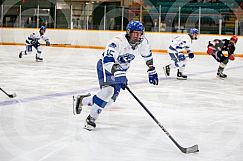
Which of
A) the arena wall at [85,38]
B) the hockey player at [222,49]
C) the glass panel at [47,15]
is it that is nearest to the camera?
the hockey player at [222,49]

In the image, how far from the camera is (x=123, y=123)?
172 inches

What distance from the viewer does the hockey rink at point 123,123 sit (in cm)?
327

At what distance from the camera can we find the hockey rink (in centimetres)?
327

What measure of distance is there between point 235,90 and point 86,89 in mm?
2231

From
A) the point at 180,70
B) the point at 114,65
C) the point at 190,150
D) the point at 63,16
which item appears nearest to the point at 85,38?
the point at 63,16

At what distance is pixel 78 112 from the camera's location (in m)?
4.35

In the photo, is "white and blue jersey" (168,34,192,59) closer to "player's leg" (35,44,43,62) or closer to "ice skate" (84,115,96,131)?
"player's leg" (35,44,43,62)

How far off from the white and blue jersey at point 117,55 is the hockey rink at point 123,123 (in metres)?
0.48

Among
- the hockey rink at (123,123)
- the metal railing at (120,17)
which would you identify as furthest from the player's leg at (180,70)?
the metal railing at (120,17)

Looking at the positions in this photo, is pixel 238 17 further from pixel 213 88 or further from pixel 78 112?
pixel 78 112

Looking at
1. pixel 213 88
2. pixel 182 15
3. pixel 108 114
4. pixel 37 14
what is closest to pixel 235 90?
pixel 213 88

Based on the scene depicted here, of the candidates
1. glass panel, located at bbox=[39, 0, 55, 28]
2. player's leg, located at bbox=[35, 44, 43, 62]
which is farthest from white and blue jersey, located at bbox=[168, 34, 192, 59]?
glass panel, located at bbox=[39, 0, 55, 28]

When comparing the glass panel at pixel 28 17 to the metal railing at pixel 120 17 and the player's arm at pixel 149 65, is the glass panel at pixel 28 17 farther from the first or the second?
the player's arm at pixel 149 65

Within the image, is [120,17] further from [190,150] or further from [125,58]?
[190,150]
